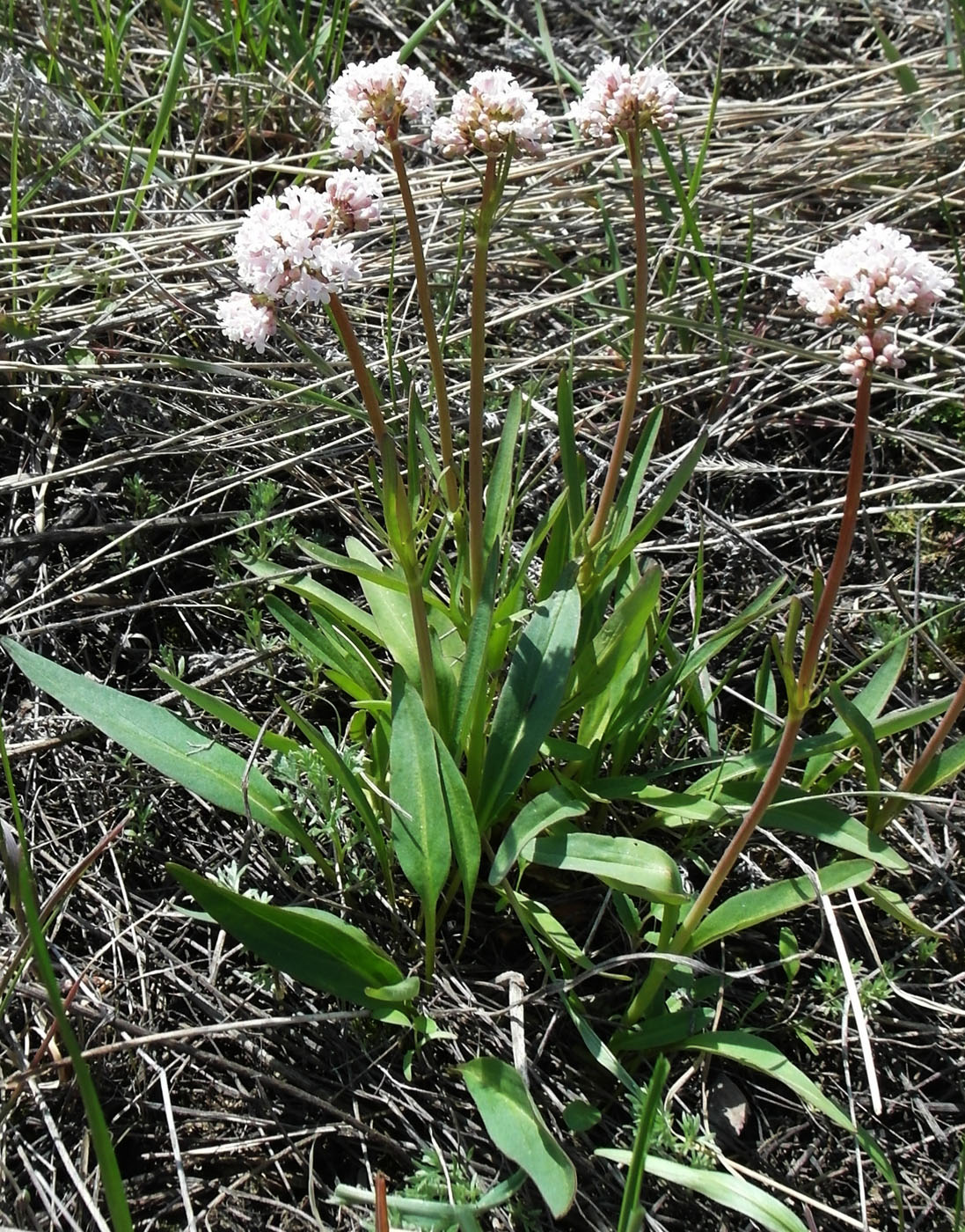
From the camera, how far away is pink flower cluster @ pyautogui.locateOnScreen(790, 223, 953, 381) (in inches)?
51.6

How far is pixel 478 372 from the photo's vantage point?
69.7 inches

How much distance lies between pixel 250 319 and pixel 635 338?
2.28 feet

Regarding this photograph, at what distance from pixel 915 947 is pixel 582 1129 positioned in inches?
30.4

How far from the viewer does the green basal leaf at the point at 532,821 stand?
169 cm

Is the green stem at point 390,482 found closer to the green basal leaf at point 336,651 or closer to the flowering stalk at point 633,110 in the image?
the green basal leaf at point 336,651

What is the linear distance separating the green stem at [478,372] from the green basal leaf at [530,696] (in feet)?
0.46

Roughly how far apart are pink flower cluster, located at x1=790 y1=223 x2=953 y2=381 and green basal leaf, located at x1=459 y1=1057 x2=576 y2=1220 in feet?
3.80

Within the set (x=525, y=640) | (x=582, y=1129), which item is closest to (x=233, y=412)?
(x=525, y=640)

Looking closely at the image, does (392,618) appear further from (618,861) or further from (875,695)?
(875,695)

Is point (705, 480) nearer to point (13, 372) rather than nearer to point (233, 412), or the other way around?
point (233, 412)

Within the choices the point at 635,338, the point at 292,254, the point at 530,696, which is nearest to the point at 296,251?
the point at 292,254

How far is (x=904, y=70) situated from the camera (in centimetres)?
331

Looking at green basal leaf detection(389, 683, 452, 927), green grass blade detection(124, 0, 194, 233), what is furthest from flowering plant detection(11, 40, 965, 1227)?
green grass blade detection(124, 0, 194, 233)

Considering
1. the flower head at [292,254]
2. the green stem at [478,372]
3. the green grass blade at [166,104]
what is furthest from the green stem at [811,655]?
the green grass blade at [166,104]
